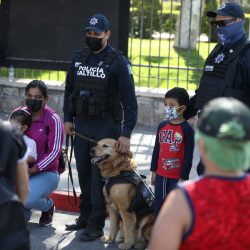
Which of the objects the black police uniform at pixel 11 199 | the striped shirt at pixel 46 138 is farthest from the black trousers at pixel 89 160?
the black police uniform at pixel 11 199

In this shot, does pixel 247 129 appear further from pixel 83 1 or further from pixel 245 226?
pixel 83 1

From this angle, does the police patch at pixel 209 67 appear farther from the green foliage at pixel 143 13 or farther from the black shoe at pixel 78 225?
the green foliage at pixel 143 13

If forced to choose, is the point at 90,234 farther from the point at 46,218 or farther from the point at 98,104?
the point at 98,104

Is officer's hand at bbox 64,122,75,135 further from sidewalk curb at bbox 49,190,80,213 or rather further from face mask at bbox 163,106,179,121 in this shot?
sidewalk curb at bbox 49,190,80,213

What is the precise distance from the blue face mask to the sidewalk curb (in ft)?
7.93

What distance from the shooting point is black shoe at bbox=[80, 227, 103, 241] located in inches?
241

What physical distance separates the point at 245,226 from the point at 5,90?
8.39 metres

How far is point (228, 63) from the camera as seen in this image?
17.6ft

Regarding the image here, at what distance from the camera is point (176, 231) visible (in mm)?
2693

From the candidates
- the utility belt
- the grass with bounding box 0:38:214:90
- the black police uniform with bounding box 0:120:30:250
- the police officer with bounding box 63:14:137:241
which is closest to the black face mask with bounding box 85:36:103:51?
the police officer with bounding box 63:14:137:241

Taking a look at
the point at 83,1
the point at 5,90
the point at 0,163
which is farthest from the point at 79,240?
the point at 5,90

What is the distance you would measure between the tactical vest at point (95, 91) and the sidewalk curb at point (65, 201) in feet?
4.41

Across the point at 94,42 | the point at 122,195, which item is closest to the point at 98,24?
the point at 94,42

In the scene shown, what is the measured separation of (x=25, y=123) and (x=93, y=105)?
700mm
